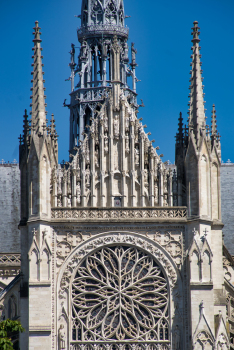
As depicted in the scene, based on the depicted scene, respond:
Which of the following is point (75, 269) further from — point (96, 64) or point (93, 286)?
→ point (96, 64)

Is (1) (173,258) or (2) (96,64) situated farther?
(2) (96,64)

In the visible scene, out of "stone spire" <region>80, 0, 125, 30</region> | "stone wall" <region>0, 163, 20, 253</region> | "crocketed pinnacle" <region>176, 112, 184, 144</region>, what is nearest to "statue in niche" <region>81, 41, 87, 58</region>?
"stone spire" <region>80, 0, 125, 30</region>

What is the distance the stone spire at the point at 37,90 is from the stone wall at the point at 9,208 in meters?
8.73

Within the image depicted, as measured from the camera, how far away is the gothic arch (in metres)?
46.8

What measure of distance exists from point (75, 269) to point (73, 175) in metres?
4.15

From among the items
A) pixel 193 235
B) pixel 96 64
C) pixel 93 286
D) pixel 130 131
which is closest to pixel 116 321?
pixel 93 286

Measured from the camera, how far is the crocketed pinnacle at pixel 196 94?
159ft

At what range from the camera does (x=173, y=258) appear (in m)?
47.3

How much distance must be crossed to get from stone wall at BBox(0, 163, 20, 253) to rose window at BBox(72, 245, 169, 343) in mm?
8238

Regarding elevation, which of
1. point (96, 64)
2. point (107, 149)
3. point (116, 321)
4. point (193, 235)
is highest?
point (96, 64)

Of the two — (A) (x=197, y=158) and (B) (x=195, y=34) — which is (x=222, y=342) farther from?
(B) (x=195, y=34)

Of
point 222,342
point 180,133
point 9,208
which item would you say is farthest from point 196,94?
point 9,208

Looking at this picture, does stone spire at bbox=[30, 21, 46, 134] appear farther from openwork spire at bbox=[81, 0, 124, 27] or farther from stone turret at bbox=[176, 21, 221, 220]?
openwork spire at bbox=[81, 0, 124, 27]

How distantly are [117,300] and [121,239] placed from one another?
2564 mm
